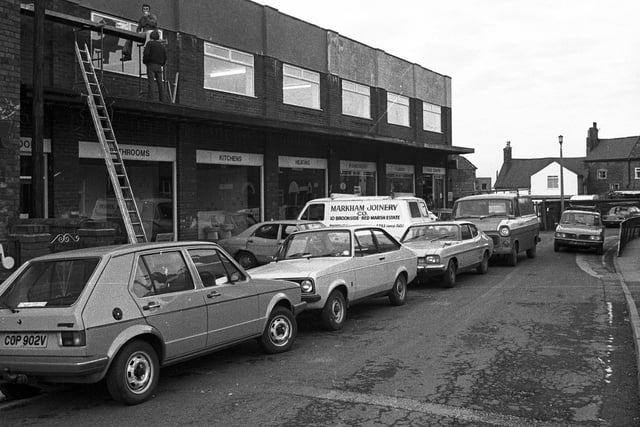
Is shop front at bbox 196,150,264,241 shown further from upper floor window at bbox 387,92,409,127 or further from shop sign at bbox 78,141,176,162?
upper floor window at bbox 387,92,409,127

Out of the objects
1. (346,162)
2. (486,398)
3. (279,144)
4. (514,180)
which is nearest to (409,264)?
(486,398)

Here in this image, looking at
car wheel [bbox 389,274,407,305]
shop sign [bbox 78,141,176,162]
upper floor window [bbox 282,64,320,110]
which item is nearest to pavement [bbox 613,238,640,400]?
car wheel [bbox 389,274,407,305]

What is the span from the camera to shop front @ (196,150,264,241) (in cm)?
1786

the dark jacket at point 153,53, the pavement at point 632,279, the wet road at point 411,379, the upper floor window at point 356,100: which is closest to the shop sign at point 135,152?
the dark jacket at point 153,53

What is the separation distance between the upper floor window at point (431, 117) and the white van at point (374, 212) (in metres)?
13.8

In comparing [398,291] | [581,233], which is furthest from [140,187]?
[581,233]

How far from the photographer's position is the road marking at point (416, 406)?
5344 mm

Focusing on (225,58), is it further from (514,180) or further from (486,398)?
(514,180)

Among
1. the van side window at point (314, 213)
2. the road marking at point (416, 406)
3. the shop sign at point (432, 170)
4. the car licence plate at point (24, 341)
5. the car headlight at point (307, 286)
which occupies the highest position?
the shop sign at point (432, 170)

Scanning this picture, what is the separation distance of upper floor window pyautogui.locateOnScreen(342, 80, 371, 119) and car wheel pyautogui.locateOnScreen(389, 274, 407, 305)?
44.8 ft

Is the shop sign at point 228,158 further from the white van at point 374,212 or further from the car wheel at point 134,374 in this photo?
the car wheel at point 134,374

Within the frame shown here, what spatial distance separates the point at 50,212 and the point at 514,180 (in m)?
79.5

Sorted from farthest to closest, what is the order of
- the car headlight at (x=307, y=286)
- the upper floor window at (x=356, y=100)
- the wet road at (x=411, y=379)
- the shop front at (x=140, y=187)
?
the upper floor window at (x=356, y=100) < the shop front at (x=140, y=187) < the car headlight at (x=307, y=286) < the wet road at (x=411, y=379)

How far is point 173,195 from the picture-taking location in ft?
55.3
